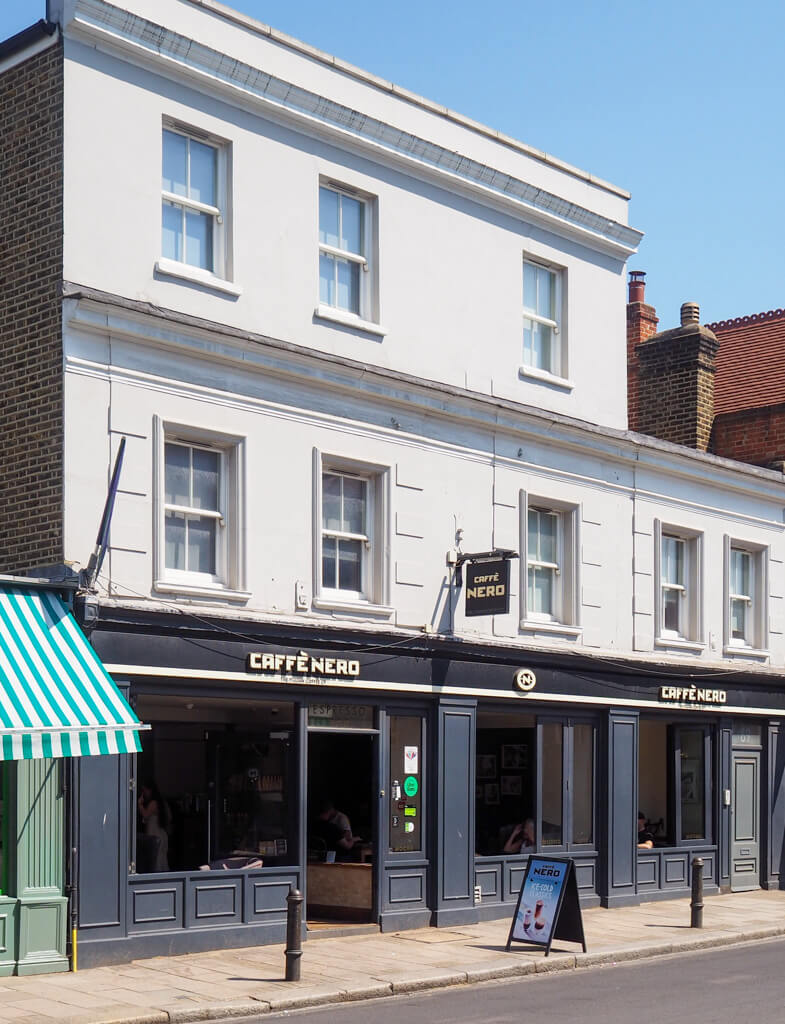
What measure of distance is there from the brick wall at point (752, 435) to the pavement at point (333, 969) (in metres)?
10.9

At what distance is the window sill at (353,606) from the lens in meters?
18.3

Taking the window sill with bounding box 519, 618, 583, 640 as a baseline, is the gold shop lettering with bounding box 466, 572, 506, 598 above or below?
above

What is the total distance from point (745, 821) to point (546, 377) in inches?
352

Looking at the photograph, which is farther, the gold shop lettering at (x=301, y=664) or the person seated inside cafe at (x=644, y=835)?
the person seated inside cafe at (x=644, y=835)

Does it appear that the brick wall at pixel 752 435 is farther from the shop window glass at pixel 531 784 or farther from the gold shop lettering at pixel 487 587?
the gold shop lettering at pixel 487 587

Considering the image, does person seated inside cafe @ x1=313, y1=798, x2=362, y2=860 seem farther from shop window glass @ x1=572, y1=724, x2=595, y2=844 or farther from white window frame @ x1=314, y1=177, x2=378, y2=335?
white window frame @ x1=314, y1=177, x2=378, y2=335

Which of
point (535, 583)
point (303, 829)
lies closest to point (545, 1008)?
Answer: point (303, 829)

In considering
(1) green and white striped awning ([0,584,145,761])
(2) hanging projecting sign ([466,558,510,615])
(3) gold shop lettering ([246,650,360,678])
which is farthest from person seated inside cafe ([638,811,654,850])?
(1) green and white striped awning ([0,584,145,761])

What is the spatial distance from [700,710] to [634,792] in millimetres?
2425

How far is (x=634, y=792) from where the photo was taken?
22766 millimetres

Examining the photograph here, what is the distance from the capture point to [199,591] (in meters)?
16.9

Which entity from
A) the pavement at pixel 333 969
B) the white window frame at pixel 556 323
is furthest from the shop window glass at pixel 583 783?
the white window frame at pixel 556 323

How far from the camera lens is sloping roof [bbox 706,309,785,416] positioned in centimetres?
3144

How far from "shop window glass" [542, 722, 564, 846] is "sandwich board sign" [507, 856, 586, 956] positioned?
3975 mm
